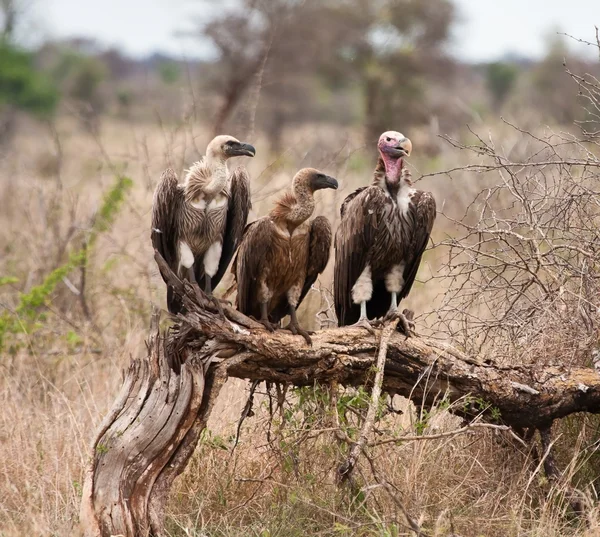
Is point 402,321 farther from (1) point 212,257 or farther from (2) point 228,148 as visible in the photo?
(2) point 228,148

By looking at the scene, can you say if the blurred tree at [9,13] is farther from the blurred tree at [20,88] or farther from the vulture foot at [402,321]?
the vulture foot at [402,321]

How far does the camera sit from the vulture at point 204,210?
510 centimetres

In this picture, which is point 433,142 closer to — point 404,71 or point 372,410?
point 404,71

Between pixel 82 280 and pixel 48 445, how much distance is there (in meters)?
2.88

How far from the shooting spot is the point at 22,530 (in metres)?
4.14

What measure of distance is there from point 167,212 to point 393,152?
133 cm

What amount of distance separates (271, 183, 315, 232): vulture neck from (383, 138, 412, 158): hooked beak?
0.62 m

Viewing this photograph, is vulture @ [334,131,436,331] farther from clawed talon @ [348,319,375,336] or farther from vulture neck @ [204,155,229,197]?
vulture neck @ [204,155,229,197]

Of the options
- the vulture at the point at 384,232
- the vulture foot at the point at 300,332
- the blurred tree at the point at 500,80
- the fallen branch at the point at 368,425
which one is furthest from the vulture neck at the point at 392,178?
the blurred tree at the point at 500,80

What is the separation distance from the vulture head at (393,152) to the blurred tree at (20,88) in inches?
912

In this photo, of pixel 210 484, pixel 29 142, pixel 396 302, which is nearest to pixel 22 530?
pixel 210 484

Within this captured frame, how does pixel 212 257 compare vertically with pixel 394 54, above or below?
below

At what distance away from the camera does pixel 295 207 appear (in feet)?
16.0

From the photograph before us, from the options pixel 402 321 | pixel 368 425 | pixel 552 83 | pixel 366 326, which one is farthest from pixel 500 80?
pixel 368 425
